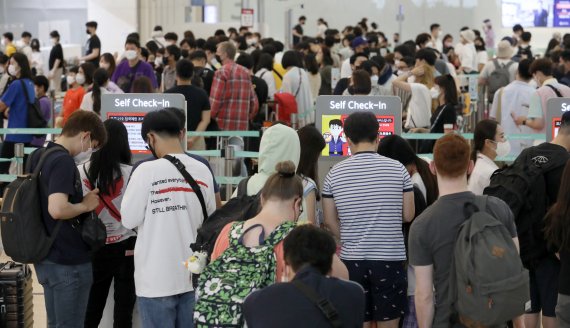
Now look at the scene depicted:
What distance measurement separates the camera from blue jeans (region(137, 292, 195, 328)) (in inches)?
216

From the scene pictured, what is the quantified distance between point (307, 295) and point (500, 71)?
1190 centimetres

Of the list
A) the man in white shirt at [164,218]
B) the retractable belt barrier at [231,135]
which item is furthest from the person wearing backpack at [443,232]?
the retractable belt barrier at [231,135]

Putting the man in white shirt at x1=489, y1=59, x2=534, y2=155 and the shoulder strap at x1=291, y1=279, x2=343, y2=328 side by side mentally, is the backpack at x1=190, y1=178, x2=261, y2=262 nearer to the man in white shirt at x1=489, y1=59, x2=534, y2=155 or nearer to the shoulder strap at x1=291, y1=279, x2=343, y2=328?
the shoulder strap at x1=291, y1=279, x2=343, y2=328

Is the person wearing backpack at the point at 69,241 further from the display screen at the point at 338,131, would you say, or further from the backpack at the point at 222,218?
the display screen at the point at 338,131

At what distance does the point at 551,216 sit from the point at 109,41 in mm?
23023

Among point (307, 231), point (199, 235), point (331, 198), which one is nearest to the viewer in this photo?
point (307, 231)

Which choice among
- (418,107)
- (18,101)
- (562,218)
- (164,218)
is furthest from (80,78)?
(562,218)

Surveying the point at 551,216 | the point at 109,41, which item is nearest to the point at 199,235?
the point at 551,216

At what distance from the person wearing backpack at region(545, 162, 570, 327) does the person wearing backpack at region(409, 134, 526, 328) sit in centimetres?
61

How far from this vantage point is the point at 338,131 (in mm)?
7527

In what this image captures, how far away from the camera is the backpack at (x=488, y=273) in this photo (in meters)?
4.63

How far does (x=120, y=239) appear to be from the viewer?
6438mm

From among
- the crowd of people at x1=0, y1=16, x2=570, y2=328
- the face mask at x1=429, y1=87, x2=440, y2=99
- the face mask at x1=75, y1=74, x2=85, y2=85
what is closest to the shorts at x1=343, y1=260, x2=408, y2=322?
the crowd of people at x1=0, y1=16, x2=570, y2=328

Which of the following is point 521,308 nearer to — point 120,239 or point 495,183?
point 495,183
